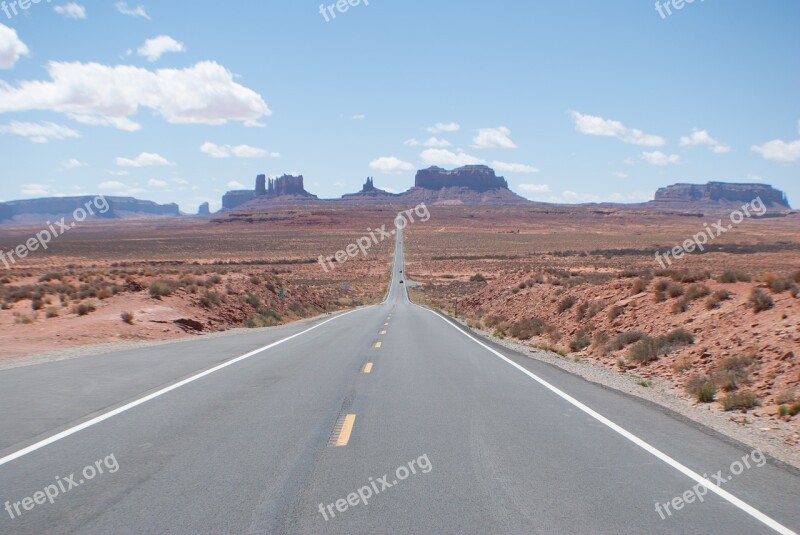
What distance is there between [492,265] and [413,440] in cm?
7838

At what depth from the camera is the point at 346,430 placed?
7902mm

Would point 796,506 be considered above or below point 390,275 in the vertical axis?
above

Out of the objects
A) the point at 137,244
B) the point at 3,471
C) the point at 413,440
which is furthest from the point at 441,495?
the point at 137,244

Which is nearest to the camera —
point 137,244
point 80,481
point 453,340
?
point 80,481

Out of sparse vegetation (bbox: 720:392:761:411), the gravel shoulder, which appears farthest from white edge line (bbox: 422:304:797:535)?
sparse vegetation (bbox: 720:392:761:411)

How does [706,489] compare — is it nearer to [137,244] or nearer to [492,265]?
[492,265]

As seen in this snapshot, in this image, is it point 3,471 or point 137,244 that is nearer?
point 3,471

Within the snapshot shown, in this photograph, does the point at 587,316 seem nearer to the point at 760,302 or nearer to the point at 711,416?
the point at 760,302

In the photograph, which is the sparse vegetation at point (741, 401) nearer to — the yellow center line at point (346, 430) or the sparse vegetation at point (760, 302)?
the sparse vegetation at point (760, 302)

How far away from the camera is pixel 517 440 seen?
24.8ft

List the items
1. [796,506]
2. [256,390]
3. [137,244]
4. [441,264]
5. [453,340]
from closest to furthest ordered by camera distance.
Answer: [796,506]
[256,390]
[453,340]
[441,264]
[137,244]

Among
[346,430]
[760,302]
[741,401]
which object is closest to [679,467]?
[346,430]

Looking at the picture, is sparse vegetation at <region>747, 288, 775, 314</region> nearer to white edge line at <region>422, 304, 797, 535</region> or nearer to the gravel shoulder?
the gravel shoulder

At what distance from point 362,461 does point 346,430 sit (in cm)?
137
